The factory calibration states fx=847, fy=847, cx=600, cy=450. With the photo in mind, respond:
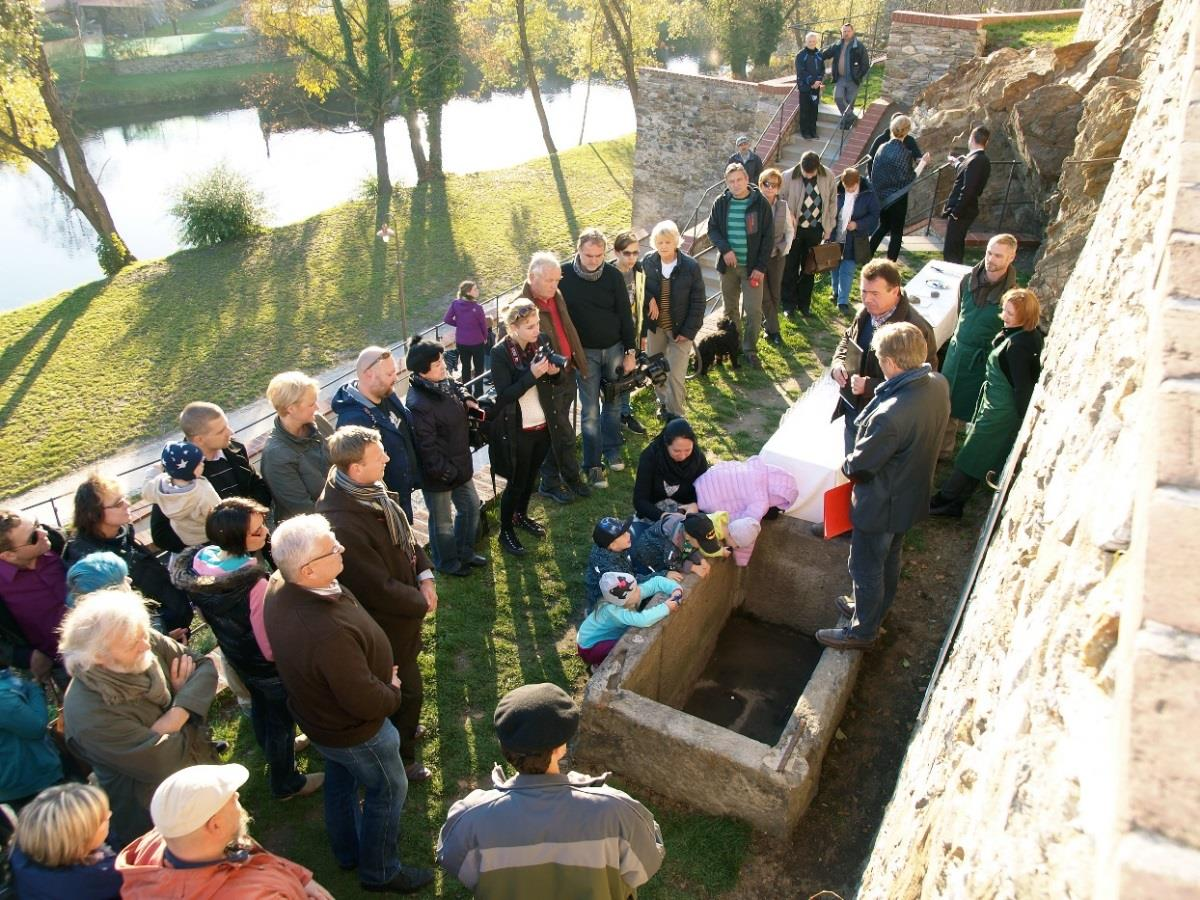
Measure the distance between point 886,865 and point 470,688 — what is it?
97.6 inches

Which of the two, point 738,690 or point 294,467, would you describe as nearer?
point 294,467

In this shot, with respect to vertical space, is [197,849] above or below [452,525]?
above

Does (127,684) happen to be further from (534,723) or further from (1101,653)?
(1101,653)

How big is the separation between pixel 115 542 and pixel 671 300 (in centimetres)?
420

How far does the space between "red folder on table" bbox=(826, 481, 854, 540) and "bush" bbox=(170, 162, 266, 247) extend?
71.5ft

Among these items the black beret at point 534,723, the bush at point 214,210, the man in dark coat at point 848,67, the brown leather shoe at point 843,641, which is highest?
the man in dark coat at point 848,67

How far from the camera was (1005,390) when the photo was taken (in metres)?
5.22

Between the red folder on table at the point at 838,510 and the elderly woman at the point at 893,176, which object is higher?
the elderly woman at the point at 893,176

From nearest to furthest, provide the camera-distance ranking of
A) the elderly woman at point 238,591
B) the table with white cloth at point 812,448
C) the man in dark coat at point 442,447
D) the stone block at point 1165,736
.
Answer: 1. the stone block at point 1165,736
2. the elderly woman at point 238,591
3. the man in dark coat at point 442,447
4. the table with white cloth at point 812,448

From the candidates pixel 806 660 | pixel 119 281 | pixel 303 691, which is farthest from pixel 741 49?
pixel 303 691

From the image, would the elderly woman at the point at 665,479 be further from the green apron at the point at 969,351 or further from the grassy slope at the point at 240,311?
the grassy slope at the point at 240,311

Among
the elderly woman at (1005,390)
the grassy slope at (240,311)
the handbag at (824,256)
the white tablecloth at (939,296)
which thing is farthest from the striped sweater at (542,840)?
the grassy slope at (240,311)

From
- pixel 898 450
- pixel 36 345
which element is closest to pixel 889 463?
pixel 898 450

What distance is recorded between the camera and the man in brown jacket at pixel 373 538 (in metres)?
3.57
